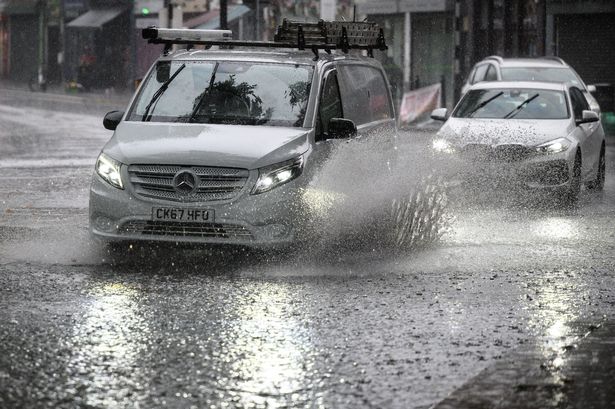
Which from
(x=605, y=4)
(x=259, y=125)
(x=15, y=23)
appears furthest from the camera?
(x=15, y=23)

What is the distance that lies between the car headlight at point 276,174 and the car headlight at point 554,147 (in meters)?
5.67

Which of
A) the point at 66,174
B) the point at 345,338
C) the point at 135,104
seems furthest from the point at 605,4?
the point at 345,338

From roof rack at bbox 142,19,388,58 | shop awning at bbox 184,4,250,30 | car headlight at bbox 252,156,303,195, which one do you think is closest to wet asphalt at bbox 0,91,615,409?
car headlight at bbox 252,156,303,195

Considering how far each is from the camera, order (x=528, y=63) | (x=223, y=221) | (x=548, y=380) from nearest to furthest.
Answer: (x=548, y=380), (x=223, y=221), (x=528, y=63)

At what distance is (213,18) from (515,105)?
146 feet

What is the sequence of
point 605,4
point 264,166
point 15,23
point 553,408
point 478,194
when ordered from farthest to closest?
point 15,23, point 605,4, point 478,194, point 264,166, point 553,408

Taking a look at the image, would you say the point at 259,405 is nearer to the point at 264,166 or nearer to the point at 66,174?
the point at 264,166

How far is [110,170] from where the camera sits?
1102 cm

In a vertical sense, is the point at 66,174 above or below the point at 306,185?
below

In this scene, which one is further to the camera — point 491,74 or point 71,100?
point 71,100

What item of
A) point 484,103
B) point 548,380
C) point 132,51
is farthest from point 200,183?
point 132,51

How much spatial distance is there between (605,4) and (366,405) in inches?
1407

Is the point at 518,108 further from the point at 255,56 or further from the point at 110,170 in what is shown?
the point at 110,170

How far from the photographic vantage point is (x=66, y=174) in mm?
20062
